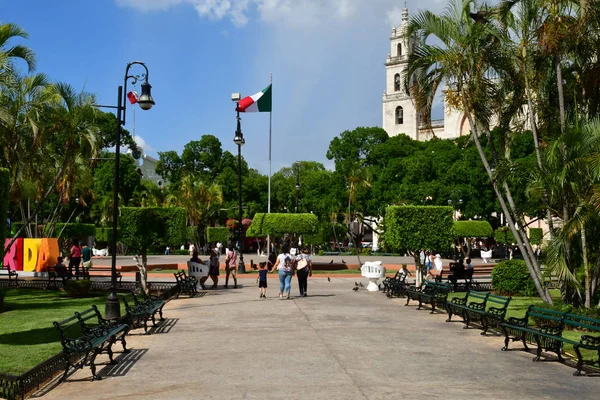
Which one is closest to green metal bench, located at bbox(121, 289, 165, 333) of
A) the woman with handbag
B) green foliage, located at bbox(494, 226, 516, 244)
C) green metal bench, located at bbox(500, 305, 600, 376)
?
the woman with handbag

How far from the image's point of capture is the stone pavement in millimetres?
7926

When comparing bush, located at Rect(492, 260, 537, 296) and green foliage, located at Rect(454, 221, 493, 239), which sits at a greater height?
green foliage, located at Rect(454, 221, 493, 239)

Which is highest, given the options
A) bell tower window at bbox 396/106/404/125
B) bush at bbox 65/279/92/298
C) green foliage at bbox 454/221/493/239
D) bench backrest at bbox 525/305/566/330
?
bell tower window at bbox 396/106/404/125

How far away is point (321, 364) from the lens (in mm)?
9578

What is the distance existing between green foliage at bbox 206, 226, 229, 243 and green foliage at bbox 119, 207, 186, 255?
137 feet

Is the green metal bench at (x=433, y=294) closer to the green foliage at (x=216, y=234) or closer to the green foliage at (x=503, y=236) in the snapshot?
the green foliage at (x=503, y=236)

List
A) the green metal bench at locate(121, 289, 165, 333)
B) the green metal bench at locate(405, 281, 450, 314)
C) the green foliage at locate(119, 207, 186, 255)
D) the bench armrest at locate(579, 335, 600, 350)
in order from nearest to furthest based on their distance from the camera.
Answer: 1. the bench armrest at locate(579, 335, 600, 350)
2. the green metal bench at locate(121, 289, 165, 333)
3. the green metal bench at locate(405, 281, 450, 314)
4. the green foliage at locate(119, 207, 186, 255)

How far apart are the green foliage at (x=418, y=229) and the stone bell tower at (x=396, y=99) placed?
68.0 meters

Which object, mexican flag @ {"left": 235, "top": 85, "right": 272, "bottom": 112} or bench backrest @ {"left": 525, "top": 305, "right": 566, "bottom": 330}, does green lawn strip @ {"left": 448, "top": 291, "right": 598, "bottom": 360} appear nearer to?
bench backrest @ {"left": 525, "top": 305, "right": 566, "bottom": 330}

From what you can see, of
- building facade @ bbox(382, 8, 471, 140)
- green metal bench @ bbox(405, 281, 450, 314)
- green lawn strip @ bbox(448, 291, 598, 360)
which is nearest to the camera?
green lawn strip @ bbox(448, 291, 598, 360)

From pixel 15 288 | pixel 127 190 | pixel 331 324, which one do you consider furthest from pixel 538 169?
pixel 127 190

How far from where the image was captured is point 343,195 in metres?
63.1

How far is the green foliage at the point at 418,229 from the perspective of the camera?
22.9 metres

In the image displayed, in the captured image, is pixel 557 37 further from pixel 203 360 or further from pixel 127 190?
pixel 127 190
